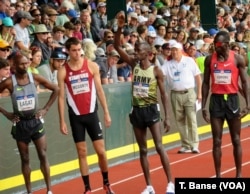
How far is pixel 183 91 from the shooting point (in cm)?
1861

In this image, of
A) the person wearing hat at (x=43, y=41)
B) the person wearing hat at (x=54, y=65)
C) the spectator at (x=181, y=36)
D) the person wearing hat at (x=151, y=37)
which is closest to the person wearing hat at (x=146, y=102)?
the person wearing hat at (x=54, y=65)

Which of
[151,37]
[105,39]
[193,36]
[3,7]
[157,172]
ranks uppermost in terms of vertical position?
[3,7]

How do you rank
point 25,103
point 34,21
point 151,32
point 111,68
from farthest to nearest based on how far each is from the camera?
1. point 151,32
2. point 34,21
3. point 111,68
4. point 25,103

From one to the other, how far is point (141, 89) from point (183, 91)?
533cm

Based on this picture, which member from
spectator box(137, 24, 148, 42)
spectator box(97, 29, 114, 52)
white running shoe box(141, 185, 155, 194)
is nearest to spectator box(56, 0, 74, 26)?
spectator box(97, 29, 114, 52)

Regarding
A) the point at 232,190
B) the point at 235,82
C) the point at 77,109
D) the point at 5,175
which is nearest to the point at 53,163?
the point at 5,175

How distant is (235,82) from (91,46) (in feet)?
17.8

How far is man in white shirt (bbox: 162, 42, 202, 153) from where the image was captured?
18484 millimetres

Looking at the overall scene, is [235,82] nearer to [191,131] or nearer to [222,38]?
[222,38]

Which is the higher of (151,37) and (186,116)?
(151,37)

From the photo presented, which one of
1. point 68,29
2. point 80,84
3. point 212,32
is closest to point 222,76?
point 80,84

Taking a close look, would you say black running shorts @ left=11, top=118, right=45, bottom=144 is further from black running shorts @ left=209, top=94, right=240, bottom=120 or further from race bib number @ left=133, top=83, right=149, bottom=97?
black running shorts @ left=209, top=94, right=240, bottom=120

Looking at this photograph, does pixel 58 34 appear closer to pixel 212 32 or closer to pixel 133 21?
pixel 133 21

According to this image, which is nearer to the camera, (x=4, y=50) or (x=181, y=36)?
(x=4, y=50)
